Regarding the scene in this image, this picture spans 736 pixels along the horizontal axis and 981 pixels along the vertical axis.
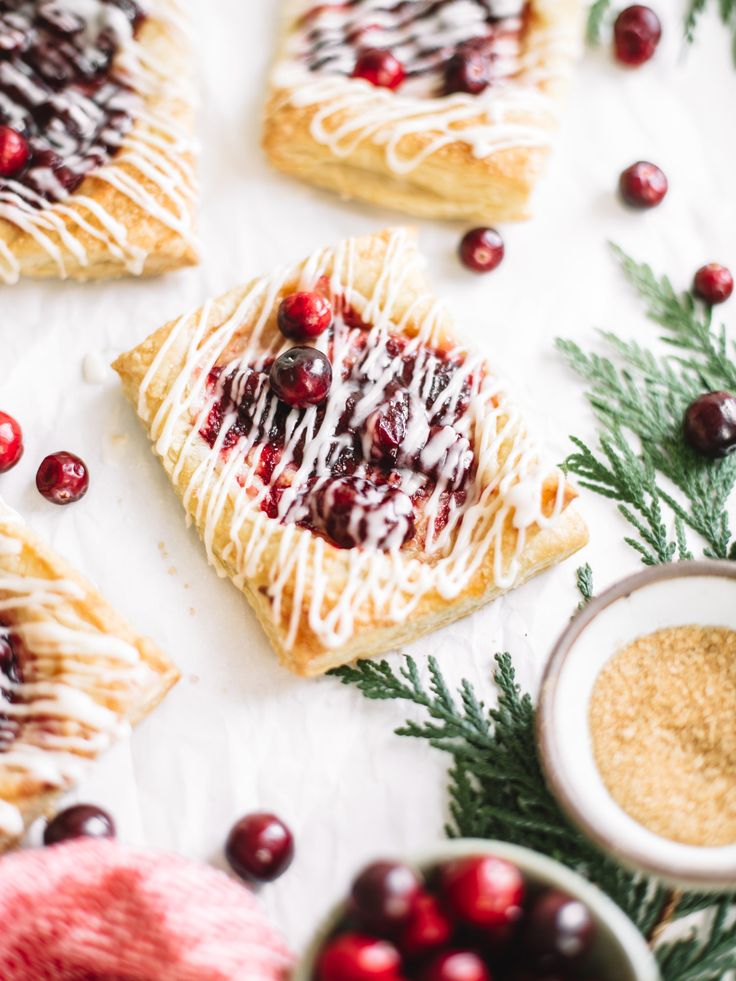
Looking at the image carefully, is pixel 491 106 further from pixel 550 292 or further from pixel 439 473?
pixel 439 473

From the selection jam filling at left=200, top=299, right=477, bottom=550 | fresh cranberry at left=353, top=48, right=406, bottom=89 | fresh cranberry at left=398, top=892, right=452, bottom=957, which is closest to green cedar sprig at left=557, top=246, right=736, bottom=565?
jam filling at left=200, top=299, right=477, bottom=550

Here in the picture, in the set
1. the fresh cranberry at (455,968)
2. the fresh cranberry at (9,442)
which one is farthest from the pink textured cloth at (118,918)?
the fresh cranberry at (9,442)

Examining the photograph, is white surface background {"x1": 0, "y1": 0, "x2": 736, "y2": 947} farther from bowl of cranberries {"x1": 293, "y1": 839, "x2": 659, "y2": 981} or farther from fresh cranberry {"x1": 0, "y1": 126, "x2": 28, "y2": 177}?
bowl of cranberries {"x1": 293, "y1": 839, "x2": 659, "y2": 981}

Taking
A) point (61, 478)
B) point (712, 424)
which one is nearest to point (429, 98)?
point (712, 424)

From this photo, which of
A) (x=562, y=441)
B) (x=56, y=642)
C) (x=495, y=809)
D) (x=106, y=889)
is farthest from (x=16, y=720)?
(x=562, y=441)

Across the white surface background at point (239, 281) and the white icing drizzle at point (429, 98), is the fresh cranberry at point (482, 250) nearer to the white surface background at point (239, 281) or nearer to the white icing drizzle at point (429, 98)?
the white surface background at point (239, 281)

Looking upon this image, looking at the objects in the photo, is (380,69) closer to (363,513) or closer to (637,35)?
(637,35)
